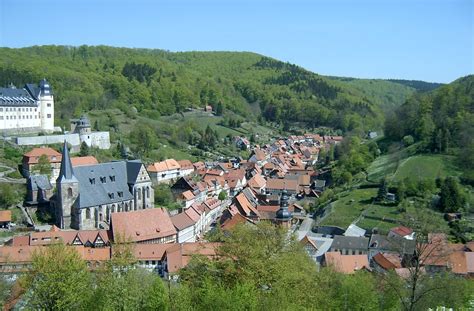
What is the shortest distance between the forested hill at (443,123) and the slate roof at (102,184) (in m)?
36.8

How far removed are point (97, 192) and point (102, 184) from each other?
1.30 m

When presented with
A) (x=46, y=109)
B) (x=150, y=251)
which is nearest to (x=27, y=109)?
(x=46, y=109)

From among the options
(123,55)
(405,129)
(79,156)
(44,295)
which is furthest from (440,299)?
(123,55)

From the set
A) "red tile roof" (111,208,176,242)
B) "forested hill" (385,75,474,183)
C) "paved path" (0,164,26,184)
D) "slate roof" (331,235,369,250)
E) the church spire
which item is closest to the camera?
"red tile roof" (111,208,176,242)

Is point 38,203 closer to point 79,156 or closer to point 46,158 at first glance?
point 46,158

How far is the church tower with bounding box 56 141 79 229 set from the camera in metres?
45.0

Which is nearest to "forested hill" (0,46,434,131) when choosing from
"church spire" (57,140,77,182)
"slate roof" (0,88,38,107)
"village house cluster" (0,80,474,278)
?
"slate roof" (0,88,38,107)

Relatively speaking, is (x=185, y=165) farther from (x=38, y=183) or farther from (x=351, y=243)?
(x=351, y=243)

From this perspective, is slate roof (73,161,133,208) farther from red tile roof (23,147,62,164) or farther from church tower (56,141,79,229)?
red tile roof (23,147,62,164)

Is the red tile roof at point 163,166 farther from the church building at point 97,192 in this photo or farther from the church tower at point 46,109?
the church tower at point 46,109

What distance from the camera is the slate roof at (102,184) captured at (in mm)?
46750

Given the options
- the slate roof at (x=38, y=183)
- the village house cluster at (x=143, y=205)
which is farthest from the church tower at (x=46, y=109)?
the slate roof at (x=38, y=183)

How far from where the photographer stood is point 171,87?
4862 inches

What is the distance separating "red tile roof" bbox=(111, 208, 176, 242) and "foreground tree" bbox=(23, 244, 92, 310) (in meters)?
16.7
